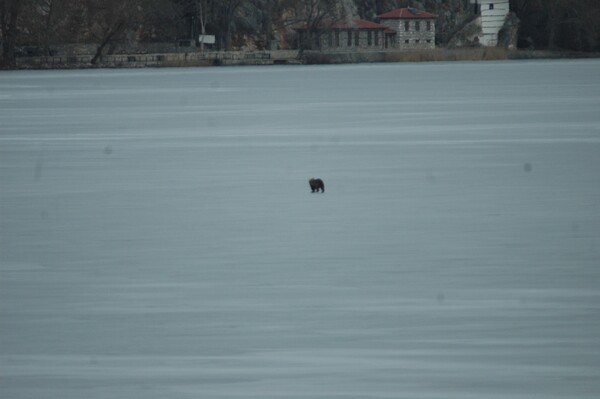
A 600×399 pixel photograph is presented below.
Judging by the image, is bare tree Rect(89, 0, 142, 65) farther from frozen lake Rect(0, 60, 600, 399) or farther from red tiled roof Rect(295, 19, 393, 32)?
frozen lake Rect(0, 60, 600, 399)

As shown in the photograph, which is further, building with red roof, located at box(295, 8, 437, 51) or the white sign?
building with red roof, located at box(295, 8, 437, 51)

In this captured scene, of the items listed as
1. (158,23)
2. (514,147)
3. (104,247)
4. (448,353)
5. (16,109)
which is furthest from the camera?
(158,23)

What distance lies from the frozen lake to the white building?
90.8 m

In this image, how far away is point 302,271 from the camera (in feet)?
32.2

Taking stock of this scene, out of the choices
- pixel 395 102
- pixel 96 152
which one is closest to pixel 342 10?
pixel 395 102

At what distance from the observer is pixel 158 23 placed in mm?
104188

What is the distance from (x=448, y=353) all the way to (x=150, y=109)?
99.0 feet

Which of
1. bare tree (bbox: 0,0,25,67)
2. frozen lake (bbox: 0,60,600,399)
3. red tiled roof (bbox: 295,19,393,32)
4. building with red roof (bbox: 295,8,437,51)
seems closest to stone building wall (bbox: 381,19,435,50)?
building with red roof (bbox: 295,8,437,51)

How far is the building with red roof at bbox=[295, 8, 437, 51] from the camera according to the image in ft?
374

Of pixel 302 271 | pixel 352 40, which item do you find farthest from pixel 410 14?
pixel 302 271

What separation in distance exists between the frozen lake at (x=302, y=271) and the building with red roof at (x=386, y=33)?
92880 mm

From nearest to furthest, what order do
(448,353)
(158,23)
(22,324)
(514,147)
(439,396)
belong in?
1. (439,396)
2. (448,353)
3. (22,324)
4. (514,147)
5. (158,23)

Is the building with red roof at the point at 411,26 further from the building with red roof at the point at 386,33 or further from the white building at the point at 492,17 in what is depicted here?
the white building at the point at 492,17

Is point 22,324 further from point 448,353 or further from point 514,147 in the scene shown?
point 514,147
